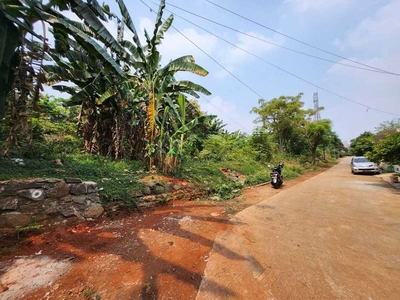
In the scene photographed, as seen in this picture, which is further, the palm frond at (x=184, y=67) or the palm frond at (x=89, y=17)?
the palm frond at (x=184, y=67)

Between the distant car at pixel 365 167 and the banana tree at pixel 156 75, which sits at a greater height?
the banana tree at pixel 156 75

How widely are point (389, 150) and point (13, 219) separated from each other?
1196cm

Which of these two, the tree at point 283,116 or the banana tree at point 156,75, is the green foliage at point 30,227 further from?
the tree at point 283,116

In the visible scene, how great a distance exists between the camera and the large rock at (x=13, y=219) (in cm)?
311

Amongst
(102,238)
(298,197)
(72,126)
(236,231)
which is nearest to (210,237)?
(236,231)

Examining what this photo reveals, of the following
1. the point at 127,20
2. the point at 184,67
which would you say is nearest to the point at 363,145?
the point at 184,67

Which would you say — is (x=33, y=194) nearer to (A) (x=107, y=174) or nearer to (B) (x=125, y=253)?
(A) (x=107, y=174)

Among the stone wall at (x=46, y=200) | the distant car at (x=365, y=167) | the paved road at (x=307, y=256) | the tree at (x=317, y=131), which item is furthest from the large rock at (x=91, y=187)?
the tree at (x=317, y=131)

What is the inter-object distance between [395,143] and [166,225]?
9.57 meters

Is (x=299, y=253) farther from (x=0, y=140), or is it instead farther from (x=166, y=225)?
(x=0, y=140)

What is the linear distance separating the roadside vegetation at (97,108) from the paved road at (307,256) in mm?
2963

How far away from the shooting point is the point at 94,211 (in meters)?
4.18

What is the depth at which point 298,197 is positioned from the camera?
7023mm

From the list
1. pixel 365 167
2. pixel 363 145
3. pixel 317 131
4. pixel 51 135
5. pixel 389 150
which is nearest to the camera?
pixel 389 150
